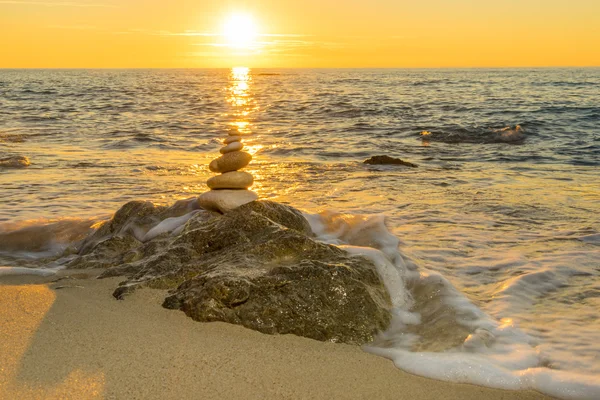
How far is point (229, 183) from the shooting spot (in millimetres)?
6582

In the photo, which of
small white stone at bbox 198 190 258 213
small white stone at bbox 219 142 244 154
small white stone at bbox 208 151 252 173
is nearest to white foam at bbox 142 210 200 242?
small white stone at bbox 198 190 258 213

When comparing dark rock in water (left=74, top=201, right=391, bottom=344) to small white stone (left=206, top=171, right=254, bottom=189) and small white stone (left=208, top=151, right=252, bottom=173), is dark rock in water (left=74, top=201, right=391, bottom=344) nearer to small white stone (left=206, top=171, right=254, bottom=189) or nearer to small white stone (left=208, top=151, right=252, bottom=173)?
small white stone (left=206, top=171, right=254, bottom=189)

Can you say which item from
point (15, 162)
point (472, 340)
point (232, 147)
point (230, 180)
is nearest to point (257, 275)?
point (472, 340)

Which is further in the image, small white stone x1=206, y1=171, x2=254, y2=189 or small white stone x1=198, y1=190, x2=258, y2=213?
small white stone x1=206, y1=171, x2=254, y2=189

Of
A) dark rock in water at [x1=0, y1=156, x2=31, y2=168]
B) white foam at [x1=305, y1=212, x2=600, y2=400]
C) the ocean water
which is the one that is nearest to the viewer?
white foam at [x1=305, y1=212, x2=600, y2=400]

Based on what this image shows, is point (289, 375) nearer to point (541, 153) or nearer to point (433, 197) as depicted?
point (433, 197)

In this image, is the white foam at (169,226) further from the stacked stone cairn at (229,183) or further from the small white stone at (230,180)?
the small white stone at (230,180)

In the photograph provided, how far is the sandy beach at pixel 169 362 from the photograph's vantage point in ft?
9.80

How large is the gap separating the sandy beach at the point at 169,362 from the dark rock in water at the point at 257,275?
5.8 inches

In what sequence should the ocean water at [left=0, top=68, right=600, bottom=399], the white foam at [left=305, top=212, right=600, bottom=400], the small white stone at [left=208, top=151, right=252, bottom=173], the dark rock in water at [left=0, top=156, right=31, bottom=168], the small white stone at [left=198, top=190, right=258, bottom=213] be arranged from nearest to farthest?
the white foam at [left=305, top=212, right=600, bottom=400] → the ocean water at [left=0, top=68, right=600, bottom=399] → the small white stone at [left=198, top=190, right=258, bottom=213] → the small white stone at [left=208, top=151, right=252, bottom=173] → the dark rock in water at [left=0, top=156, right=31, bottom=168]

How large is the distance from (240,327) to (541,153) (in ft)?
37.7

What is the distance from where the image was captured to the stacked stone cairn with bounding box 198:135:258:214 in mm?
6387

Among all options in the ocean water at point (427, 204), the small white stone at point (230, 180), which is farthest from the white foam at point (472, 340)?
the small white stone at point (230, 180)

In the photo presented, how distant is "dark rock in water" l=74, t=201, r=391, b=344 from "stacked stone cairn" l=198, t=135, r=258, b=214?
60cm
